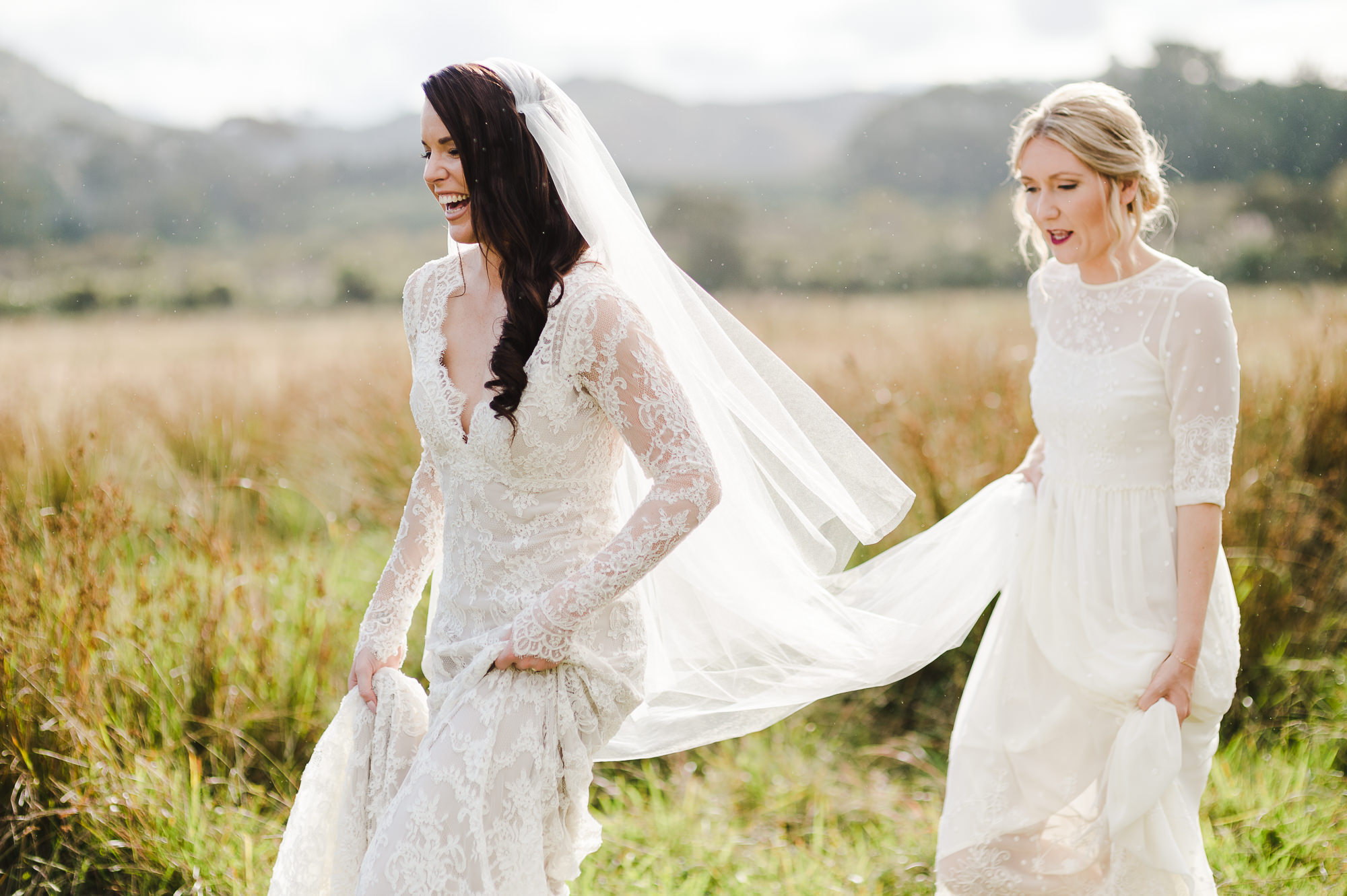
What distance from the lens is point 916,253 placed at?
37469 mm

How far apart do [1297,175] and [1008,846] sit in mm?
26924

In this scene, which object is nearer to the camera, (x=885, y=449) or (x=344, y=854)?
(x=344, y=854)

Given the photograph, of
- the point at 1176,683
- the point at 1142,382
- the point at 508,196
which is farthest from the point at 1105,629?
the point at 508,196

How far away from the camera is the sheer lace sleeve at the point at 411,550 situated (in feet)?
7.05

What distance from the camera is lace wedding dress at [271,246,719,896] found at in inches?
69.2

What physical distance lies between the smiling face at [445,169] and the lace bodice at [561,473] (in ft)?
0.60

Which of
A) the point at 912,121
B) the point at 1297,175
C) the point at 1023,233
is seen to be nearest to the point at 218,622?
the point at 1023,233

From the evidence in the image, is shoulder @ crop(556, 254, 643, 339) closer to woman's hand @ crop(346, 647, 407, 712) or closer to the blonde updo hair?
woman's hand @ crop(346, 647, 407, 712)

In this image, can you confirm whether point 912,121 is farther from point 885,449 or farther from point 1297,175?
point 885,449

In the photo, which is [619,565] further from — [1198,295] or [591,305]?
[1198,295]

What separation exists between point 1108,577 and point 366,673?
180cm

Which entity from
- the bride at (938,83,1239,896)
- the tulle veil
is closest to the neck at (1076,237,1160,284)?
the bride at (938,83,1239,896)

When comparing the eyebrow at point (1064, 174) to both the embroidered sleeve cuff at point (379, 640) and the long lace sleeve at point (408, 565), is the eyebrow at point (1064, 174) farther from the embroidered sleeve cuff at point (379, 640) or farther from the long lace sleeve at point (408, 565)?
the embroidered sleeve cuff at point (379, 640)

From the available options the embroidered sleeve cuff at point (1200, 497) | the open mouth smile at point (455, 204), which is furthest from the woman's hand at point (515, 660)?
the embroidered sleeve cuff at point (1200, 497)
